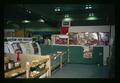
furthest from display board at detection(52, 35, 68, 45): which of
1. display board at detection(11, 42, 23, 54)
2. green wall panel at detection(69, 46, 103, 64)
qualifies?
display board at detection(11, 42, 23, 54)

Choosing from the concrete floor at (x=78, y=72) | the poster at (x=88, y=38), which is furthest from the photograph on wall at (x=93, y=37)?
the concrete floor at (x=78, y=72)

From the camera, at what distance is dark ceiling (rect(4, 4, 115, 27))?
5961 mm

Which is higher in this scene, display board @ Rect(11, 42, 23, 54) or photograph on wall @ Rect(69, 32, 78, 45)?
photograph on wall @ Rect(69, 32, 78, 45)

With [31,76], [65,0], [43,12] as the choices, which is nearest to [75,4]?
[65,0]

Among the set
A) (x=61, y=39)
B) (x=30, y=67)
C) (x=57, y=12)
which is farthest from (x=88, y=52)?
(x=30, y=67)

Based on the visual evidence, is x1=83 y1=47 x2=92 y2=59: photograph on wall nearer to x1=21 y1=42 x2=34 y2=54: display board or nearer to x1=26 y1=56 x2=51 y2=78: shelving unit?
x1=26 y1=56 x2=51 y2=78: shelving unit

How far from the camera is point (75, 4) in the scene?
596 centimetres

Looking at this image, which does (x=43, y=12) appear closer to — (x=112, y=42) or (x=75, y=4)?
(x=75, y=4)

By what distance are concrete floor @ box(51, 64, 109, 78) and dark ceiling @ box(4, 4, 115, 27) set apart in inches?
32.5

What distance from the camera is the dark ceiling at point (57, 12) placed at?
5961mm

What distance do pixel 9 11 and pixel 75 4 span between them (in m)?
1.26

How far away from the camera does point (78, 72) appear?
19.8 feet

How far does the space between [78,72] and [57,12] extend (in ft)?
3.99

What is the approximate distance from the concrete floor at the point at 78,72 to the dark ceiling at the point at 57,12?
82cm
